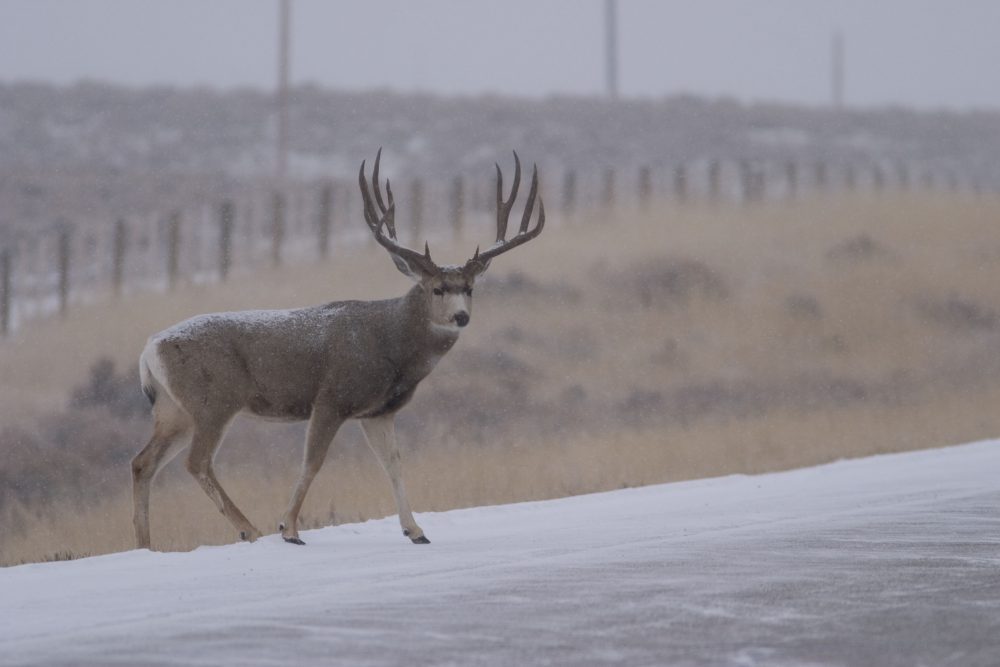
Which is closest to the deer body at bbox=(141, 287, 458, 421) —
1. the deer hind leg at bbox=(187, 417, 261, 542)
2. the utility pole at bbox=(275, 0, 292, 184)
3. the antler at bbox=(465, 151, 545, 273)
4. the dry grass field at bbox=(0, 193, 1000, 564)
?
the deer hind leg at bbox=(187, 417, 261, 542)

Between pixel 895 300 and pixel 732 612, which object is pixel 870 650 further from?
pixel 895 300

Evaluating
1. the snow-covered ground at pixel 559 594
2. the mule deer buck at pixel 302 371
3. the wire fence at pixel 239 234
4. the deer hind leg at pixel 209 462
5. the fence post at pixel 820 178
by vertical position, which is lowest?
the snow-covered ground at pixel 559 594

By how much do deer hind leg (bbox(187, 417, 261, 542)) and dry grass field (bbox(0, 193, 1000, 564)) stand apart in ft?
3.52

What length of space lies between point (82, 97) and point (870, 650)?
2787 inches

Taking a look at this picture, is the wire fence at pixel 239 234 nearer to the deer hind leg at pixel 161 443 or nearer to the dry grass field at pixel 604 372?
the dry grass field at pixel 604 372

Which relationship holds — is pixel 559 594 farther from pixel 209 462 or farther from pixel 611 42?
pixel 611 42

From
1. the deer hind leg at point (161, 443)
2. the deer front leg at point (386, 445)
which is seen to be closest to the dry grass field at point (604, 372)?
the deer hind leg at point (161, 443)

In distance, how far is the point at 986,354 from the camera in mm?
26656

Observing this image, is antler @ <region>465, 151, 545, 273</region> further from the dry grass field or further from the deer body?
the dry grass field

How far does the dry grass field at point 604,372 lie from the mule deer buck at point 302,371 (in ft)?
3.94

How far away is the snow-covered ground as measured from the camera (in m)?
7.43

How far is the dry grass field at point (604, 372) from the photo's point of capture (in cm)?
1627

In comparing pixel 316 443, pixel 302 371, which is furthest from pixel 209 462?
pixel 302 371

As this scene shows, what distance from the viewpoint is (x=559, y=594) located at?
8.80 m
